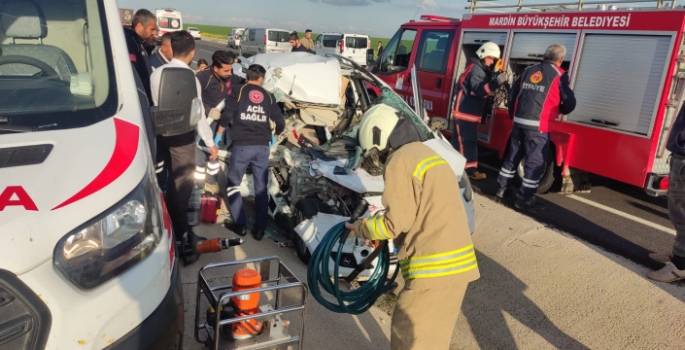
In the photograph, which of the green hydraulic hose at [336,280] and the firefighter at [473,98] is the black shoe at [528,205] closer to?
the firefighter at [473,98]

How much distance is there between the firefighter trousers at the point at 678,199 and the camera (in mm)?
4430

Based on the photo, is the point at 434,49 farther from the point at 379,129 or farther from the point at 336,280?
the point at 336,280

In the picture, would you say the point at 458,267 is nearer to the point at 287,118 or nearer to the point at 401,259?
the point at 401,259

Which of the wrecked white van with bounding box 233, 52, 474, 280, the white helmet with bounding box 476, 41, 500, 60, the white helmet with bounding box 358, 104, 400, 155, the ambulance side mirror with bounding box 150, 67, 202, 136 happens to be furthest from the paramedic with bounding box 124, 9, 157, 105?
the white helmet with bounding box 476, 41, 500, 60

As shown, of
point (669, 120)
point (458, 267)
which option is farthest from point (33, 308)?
point (669, 120)

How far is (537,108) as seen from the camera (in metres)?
6.22

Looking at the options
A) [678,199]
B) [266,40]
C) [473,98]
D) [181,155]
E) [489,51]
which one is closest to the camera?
[181,155]

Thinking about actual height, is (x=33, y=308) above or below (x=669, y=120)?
below

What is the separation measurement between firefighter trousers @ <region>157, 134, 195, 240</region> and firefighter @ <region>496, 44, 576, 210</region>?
13.0 ft

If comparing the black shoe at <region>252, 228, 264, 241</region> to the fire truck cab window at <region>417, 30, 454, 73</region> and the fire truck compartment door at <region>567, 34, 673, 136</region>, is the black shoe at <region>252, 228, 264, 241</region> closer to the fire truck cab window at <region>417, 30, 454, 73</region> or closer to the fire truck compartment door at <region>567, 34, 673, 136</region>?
the fire truck compartment door at <region>567, 34, 673, 136</region>

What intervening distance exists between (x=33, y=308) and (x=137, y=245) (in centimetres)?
41

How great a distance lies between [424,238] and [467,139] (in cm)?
510

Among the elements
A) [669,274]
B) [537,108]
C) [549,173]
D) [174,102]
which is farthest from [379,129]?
[549,173]

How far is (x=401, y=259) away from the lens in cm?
277
